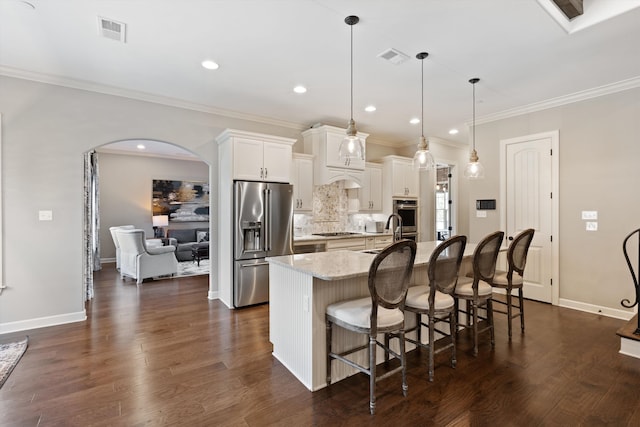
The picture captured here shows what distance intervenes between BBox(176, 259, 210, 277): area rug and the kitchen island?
175 inches

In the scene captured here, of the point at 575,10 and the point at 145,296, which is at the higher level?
the point at 575,10

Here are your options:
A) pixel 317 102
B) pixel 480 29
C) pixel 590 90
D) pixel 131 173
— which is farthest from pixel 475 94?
pixel 131 173

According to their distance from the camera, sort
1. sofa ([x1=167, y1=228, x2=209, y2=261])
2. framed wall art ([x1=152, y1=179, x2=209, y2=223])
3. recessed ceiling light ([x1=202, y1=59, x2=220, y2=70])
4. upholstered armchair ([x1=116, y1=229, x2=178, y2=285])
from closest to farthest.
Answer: recessed ceiling light ([x1=202, y1=59, x2=220, y2=70]) < upholstered armchair ([x1=116, y1=229, x2=178, y2=285]) < sofa ([x1=167, y1=228, x2=209, y2=261]) < framed wall art ([x1=152, y1=179, x2=209, y2=223])

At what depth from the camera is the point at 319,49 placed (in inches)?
117

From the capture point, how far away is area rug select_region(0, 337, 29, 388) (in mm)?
2504

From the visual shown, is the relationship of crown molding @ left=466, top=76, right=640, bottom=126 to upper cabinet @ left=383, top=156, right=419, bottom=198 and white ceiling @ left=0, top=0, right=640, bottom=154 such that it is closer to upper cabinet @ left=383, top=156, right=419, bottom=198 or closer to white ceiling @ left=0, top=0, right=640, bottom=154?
white ceiling @ left=0, top=0, right=640, bottom=154

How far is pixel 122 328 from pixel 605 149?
642 centimetres

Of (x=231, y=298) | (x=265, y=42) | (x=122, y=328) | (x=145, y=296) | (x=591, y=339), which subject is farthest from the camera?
(x=145, y=296)

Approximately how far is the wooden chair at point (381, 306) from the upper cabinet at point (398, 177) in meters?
4.09

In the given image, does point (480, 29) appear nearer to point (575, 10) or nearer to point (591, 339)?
point (575, 10)

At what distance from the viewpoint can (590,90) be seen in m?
3.97

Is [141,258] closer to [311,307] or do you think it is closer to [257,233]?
[257,233]

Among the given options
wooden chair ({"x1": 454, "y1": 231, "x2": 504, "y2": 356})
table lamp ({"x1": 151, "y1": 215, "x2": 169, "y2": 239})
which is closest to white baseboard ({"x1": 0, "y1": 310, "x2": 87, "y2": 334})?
wooden chair ({"x1": 454, "y1": 231, "x2": 504, "y2": 356})

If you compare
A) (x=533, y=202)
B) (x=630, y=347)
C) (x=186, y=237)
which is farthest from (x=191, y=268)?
(x=630, y=347)
